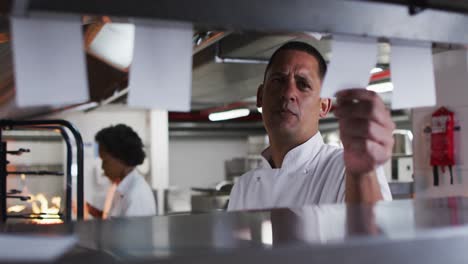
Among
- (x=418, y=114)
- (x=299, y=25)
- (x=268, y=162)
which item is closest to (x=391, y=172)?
(x=418, y=114)

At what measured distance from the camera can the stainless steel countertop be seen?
1.74 feet

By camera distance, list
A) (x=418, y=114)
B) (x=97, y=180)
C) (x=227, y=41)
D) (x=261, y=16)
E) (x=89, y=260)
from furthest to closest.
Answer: (x=97, y=180) → (x=418, y=114) → (x=227, y=41) → (x=261, y=16) → (x=89, y=260)

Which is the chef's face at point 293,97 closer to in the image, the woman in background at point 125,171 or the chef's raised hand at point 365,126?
the chef's raised hand at point 365,126

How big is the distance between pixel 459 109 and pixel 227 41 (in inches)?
64.1

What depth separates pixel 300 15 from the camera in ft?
2.33

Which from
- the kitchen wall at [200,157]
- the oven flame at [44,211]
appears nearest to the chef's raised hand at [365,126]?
the oven flame at [44,211]

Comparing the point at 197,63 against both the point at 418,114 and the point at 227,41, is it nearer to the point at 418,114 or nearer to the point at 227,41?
the point at 227,41

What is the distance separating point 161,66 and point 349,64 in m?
0.29

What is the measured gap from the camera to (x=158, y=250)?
55 cm

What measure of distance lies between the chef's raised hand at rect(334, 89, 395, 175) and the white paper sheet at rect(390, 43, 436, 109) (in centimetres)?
11

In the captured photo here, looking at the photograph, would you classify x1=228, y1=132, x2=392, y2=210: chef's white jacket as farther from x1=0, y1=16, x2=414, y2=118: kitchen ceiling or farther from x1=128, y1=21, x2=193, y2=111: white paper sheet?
x1=128, y1=21, x2=193, y2=111: white paper sheet

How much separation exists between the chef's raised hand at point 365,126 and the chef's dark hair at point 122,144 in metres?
2.83

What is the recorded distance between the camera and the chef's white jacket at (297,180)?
1543 millimetres

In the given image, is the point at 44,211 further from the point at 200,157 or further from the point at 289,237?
the point at 200,157
